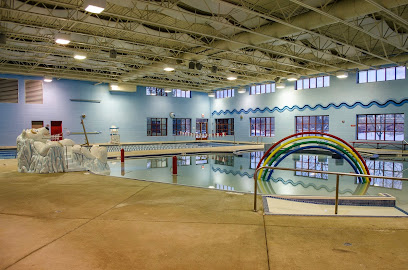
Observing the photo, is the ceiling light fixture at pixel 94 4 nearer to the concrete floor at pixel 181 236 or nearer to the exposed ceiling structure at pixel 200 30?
the exposed ceiling structure at pixel 200 30

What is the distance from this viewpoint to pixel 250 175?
9.91 metres

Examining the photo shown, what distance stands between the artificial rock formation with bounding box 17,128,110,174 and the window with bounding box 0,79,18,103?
11.8 meters

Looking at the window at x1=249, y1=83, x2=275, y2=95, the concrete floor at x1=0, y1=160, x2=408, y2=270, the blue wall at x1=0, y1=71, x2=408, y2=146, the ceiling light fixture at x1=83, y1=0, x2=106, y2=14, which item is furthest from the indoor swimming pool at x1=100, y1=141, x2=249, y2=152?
the concrete floor at x1=0, y1=160, x2=408, y2=270

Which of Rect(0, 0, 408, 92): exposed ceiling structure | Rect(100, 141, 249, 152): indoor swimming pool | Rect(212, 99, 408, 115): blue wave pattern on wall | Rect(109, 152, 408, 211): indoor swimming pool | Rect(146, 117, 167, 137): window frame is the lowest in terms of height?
Rect(109, 152, 408, 211): indoor swimming pool

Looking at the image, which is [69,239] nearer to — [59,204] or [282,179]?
[59,204]

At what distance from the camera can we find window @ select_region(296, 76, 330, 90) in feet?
63.4

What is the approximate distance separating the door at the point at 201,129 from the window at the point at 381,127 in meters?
13.0

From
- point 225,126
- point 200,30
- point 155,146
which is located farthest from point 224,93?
point 200,30

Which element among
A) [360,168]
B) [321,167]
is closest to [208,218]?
[360,168]

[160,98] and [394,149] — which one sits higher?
[160,98]

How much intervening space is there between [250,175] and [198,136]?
16.6 metres

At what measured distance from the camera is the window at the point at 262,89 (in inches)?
893

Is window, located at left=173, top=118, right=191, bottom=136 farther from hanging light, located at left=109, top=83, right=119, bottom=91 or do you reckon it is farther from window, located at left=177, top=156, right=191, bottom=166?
window, located at left=177, top=156, right=191, bottom=166

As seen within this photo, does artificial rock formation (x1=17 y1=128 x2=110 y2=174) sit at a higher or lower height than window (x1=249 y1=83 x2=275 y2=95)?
lower
